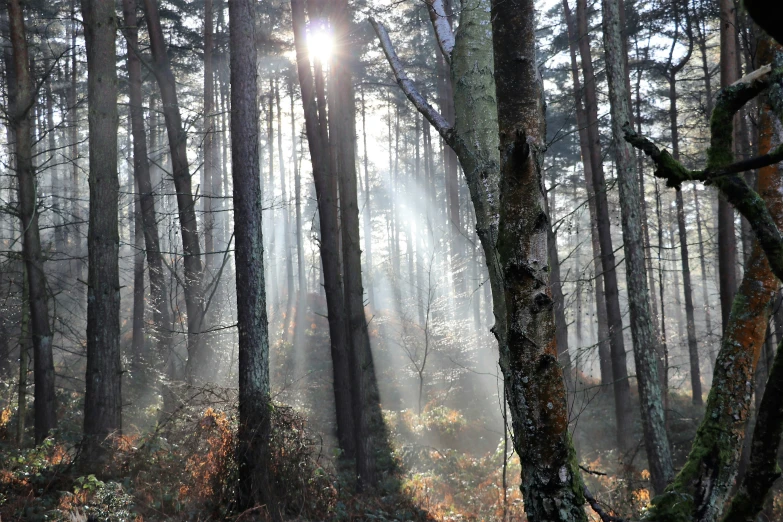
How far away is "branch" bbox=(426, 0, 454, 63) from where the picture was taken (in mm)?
3883

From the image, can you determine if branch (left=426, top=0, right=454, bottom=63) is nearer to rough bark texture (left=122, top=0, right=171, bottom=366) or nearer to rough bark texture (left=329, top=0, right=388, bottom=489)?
rough bark texture (left=329, top=0, right=388, bottom=489)

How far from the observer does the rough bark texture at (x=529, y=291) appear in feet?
7.82

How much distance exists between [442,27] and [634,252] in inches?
→ 270

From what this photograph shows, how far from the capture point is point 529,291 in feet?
8.19

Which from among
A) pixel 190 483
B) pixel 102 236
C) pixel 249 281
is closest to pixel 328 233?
pixel 249 281

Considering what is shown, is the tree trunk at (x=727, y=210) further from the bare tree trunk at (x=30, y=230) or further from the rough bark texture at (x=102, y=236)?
the bare tree trunk at (x=30, y=230)

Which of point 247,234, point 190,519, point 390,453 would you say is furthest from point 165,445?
point 390,453

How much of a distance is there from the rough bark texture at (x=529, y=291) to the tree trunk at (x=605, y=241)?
10710 millimetres

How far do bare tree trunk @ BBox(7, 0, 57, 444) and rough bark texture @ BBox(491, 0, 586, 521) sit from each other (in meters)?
9.79

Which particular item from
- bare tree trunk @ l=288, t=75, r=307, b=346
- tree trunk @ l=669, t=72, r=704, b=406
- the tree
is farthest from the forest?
bare tree trunk @ l=288, t=75, r=307, b=346

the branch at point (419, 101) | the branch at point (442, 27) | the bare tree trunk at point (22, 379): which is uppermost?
the branch at point (442, 27)

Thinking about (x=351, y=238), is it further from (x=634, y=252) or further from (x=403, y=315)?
(x=403, y=315)

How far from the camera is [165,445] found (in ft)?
27.5

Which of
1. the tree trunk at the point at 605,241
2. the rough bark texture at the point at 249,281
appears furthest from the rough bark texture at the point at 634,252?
the rough bark texture at the point at 249,281
